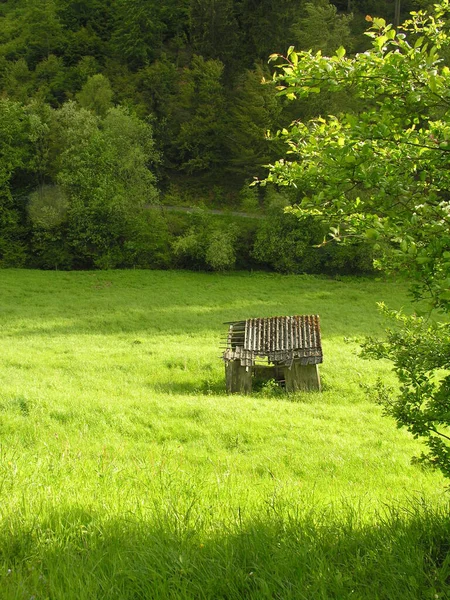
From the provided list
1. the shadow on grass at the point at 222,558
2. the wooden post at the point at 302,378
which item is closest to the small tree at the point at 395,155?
the shadow on grass at the point at 222,558

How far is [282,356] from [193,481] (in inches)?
466

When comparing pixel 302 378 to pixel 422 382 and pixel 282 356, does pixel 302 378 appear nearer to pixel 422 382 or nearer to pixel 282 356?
pixel 282 356

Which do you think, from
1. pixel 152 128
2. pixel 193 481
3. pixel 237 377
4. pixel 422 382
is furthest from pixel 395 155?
pixel 152 128

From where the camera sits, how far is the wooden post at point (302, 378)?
1683 cm

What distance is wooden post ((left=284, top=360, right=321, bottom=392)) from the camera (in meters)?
16.8

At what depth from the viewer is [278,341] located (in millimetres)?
17516

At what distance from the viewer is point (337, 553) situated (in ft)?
11.2

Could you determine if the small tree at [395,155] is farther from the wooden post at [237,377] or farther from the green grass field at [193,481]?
the wooden post at [237,377]

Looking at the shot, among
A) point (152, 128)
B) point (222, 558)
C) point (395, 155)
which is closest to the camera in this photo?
point (222, 558)

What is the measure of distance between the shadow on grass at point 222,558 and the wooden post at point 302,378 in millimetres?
12936

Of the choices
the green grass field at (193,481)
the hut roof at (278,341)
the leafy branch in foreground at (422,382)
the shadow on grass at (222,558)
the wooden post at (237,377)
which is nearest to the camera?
the shadow on grass at (222,558)

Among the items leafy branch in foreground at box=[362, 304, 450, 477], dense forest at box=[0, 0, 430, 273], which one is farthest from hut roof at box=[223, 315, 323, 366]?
dense forest at box=[0, 0, 430, 273]

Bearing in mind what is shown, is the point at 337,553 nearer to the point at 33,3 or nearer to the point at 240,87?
the point at 240,87

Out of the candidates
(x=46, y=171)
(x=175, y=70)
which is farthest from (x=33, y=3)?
(x=46, y=171)
